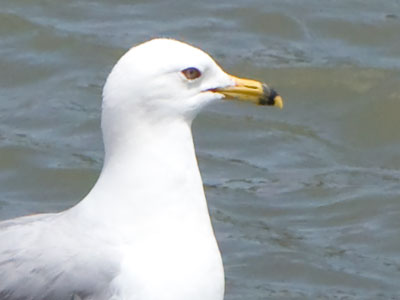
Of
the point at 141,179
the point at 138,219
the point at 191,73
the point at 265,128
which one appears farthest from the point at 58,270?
the point at 265,128

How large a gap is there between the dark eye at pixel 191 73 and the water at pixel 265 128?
2166mm

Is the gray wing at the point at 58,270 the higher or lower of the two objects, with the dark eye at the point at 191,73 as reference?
lower

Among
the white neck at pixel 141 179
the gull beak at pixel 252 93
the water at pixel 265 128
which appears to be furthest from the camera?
the water at pixel 265 128

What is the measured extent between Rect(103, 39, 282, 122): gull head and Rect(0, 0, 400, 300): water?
2121mm

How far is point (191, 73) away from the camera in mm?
5664

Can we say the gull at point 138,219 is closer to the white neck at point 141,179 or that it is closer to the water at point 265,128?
the white neck at point 141,179

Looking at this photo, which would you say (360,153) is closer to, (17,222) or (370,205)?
(370,205)

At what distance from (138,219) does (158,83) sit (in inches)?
21.5

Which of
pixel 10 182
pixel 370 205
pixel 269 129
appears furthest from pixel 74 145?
pixel 370 205

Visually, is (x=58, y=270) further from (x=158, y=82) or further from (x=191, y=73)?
(x=191, y=73)

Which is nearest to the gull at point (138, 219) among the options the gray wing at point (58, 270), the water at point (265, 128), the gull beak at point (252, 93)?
the gray wing at point (58, 270)

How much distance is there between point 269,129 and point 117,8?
6.72ft

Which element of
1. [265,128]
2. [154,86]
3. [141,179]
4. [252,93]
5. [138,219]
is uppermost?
[154,86]

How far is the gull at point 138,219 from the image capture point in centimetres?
550
